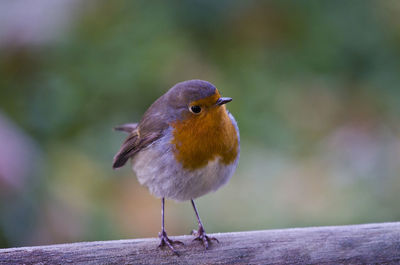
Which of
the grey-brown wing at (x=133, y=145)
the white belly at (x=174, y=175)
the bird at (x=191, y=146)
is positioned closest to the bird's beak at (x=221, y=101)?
the bird at (x=191, y=146)

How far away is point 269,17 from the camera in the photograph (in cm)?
474

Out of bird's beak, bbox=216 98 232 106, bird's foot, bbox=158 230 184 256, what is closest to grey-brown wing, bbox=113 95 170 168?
bird's beak, bbox=216 98 232 106

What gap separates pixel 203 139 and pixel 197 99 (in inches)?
6.4

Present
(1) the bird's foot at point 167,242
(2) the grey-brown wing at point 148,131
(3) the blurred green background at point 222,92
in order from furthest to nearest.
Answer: (3) the blurred green background at point 222,92
(2) the grey-brown wing at point 148,131
(1) the bird's foot at point 167,242

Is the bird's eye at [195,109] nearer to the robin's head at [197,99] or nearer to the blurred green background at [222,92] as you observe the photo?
the robin's head at [197,99]

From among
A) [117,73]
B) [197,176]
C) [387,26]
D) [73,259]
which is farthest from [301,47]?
[73,259]

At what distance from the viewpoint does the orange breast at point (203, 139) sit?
7.44ft

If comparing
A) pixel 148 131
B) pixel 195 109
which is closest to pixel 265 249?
pixel 195 109

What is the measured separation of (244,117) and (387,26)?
56.5 inches

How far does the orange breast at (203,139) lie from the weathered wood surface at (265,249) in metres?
0.31

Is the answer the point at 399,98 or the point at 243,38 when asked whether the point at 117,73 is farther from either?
the point at 399,98

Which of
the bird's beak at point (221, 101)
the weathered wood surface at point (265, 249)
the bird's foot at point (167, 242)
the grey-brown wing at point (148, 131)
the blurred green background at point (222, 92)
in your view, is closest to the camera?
the weathered wood surface at point (265, 249)

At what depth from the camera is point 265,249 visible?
82.4 inches

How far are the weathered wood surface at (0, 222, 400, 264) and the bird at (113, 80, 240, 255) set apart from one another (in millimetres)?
71
